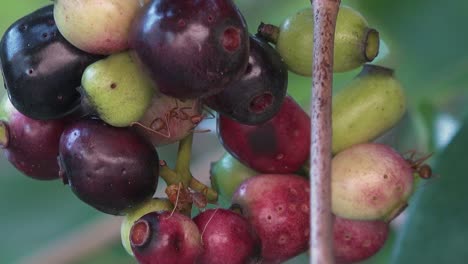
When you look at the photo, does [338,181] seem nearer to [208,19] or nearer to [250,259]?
[250,259]

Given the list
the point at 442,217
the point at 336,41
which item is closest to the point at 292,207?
the point at 336,41

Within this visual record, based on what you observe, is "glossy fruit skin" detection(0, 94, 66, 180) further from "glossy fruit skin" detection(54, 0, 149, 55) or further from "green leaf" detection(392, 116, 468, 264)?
"green leaf" detection(392, 116, 468, 264)

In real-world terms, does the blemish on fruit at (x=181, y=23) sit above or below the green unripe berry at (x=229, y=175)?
above

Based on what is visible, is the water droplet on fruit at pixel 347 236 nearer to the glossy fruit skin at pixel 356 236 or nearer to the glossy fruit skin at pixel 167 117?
the glossy fruit skin at pixel 356 236

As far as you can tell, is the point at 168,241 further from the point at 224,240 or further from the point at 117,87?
the point at 117,87

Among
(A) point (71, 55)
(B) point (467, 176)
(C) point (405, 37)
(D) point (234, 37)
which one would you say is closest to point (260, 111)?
(D) point (234, 37)

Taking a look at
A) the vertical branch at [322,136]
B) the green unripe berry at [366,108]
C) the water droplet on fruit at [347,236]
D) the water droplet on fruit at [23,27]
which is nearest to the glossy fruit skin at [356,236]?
the water droplet on fruit at [347,236]

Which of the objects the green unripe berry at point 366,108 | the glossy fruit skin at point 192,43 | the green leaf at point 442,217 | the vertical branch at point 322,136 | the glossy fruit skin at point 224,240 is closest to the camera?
the vertical branch at point 322,136
